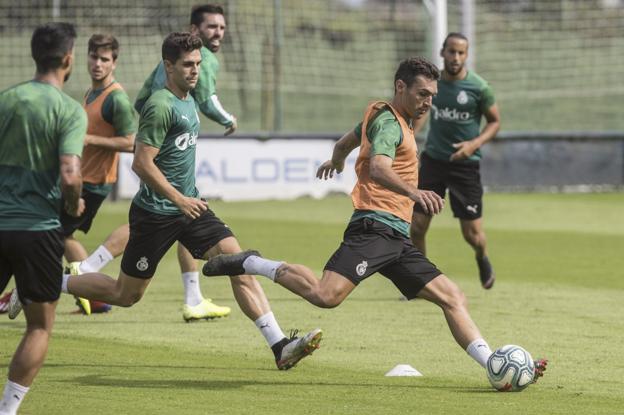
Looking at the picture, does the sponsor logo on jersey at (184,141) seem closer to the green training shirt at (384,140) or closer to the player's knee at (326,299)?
the green training shirt at (384,140)

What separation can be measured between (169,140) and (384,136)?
1703 mm

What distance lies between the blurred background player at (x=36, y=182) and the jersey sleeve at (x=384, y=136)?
218 centimetres

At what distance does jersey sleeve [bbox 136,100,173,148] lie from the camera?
8922 mm

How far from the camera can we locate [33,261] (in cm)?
684

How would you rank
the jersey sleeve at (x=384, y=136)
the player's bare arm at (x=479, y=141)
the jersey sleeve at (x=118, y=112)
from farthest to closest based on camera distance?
the player's bare arm at (x=479, y=141)
the jersey sleeve at (x=118, y=112)
the jersey sleeve at (x=384, y=136)

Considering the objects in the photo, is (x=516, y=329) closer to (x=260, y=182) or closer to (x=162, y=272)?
(x=162, y=272)

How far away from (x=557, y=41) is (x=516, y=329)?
73.6ft

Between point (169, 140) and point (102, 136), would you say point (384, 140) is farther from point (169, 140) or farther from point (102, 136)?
point (102, 136)

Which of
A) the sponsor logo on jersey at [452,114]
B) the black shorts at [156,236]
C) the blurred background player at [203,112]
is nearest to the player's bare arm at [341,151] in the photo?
the black shorts at [156,236]

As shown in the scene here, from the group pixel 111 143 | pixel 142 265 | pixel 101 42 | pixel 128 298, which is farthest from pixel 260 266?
pixel 101 42

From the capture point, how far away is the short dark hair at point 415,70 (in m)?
8.46

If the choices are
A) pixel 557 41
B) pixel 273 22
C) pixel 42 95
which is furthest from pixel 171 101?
pixel 557 41

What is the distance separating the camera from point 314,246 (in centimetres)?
1781

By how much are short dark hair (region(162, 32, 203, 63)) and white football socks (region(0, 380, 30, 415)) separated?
2.97 metres
